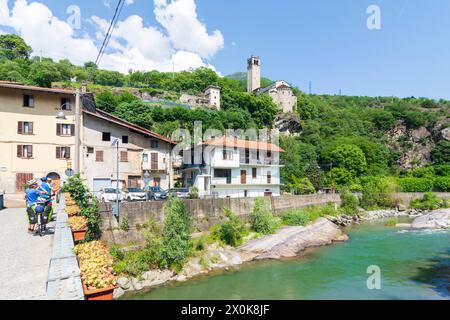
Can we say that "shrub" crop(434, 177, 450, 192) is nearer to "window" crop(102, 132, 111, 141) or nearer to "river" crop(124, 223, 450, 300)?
"river" crop(124, 223, 450, 300)

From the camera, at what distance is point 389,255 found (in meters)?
24.5

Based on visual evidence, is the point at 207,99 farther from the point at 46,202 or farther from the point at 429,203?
the point at 46,202

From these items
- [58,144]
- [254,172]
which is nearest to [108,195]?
[58,144]

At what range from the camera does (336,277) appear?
1930cm

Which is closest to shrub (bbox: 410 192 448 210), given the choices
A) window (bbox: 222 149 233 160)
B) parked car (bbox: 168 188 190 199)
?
window (bbox: 222 149 233 160)

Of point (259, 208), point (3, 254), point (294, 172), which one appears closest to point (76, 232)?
point (3, 254)

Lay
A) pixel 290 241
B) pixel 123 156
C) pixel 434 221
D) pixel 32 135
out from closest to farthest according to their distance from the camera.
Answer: pixel 290 241, pixel 32 135, pixel 123 156, pixel 434 221

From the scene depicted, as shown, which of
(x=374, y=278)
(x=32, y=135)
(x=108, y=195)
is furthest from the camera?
(x=32, y=135)

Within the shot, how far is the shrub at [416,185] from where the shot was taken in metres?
53.3

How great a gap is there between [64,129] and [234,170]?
60.9ft

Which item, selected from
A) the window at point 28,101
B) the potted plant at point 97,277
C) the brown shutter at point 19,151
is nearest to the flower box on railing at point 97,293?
the potted plant at point 97,277

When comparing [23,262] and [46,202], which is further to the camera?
[46,202]
